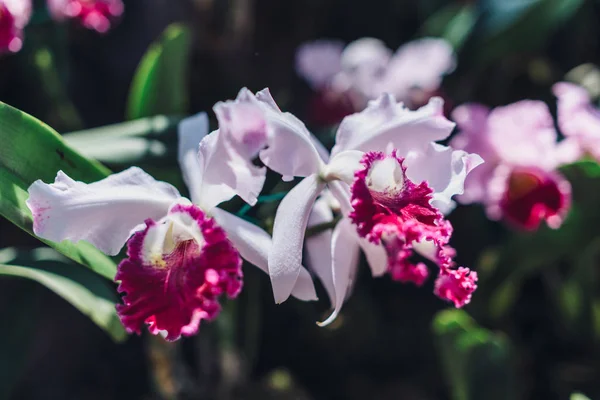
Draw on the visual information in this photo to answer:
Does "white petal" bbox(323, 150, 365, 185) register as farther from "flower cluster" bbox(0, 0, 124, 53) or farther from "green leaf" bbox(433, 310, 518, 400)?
"flower cluster" bbox(0, 0, 124, 53)

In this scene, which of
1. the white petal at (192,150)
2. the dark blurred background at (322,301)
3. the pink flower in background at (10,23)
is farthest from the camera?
the dark blurred background at (322,301)

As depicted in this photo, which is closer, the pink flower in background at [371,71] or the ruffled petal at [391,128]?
the ruffled petal at [391,128]

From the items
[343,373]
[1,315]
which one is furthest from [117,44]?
[343,373]

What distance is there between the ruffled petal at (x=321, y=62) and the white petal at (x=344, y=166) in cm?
74

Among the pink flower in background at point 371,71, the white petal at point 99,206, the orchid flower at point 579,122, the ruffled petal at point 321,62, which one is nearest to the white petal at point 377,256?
the white petal at point 99,206

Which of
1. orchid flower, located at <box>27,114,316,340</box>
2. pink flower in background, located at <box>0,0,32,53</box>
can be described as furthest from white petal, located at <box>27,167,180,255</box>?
pink flower in background, located at <box>0,0,32,53</box>

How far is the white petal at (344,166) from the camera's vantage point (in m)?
0.63

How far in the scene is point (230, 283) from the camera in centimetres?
58

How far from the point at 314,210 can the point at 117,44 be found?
0.93 meters

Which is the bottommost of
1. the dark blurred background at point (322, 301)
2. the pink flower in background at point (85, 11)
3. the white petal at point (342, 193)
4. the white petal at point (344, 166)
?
the dark blurred background at point (322, 301)

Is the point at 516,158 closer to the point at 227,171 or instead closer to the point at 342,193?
the point at 342,193

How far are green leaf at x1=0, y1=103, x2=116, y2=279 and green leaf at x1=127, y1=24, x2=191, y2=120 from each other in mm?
271

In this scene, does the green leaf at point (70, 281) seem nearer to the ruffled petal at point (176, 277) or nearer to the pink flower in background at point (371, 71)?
the ruffled petal at point (176, 277)

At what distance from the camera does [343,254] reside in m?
0.69
